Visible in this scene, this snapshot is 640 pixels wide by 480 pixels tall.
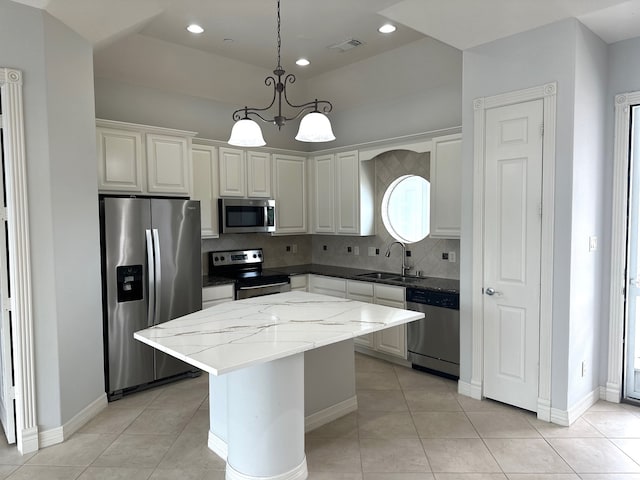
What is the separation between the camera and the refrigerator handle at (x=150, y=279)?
3797mm

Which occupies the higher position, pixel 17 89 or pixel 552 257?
pixel 17 89

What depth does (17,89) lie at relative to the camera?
276 cm

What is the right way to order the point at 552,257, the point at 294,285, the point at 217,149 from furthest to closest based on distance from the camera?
the point at 294,285 → the point at 217,149 → the point at 552,257

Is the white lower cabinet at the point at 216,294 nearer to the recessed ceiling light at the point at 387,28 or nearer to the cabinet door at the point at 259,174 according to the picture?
the cabinet door at the point at 259,174

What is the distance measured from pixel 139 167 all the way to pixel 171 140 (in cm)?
44

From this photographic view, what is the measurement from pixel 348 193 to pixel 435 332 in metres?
1.97

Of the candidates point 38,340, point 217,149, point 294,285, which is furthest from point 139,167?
point 294,285

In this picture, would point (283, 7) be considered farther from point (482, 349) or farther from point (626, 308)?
point (626, 308)

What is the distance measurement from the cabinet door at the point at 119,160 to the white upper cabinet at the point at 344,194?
225 cm

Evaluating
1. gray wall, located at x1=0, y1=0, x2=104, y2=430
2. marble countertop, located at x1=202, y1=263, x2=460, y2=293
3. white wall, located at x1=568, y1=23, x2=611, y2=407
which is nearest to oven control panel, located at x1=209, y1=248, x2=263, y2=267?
marble countertop, located at x1=202, y1=263, x2=460, y2=293

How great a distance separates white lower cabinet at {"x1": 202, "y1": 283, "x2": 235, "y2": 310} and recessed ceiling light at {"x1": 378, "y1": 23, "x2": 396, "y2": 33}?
294cm

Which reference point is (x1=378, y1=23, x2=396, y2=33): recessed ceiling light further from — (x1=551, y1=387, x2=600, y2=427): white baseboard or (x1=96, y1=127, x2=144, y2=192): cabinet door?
(x1=551, y1=387, x2=600, y2=427): white baseboard

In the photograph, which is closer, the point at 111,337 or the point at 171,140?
the point at 111,337

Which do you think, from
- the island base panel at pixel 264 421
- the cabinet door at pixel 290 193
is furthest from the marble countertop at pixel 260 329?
the cabinet door at pixel 290 193
